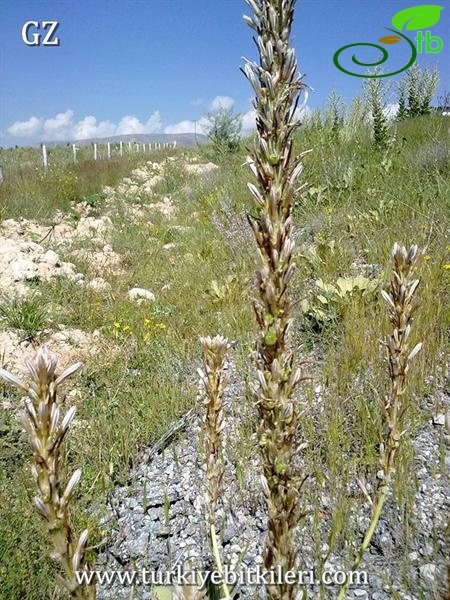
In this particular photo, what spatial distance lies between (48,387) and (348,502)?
187cm

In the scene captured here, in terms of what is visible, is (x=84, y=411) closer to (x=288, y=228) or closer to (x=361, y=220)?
(x=288, y=228)

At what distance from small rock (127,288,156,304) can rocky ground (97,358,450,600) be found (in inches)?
109

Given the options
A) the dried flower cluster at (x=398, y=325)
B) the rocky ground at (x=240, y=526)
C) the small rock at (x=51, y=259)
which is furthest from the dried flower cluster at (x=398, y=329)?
the small rock at (x=51, y=259)

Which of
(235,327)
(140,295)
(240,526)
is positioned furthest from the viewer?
(140,295)

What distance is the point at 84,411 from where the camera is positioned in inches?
129

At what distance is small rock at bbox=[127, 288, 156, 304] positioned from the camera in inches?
209

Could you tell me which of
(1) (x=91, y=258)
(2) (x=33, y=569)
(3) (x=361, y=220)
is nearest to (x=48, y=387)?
(2) (x=33, y=569)

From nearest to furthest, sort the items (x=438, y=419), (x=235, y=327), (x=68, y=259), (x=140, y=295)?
(x=438, y=419) < (x=235, y=327) < (x=140, y=295) < (x=68, y=259)

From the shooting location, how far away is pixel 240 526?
85.8 inches

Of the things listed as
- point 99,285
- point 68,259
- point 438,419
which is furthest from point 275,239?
point 68,259

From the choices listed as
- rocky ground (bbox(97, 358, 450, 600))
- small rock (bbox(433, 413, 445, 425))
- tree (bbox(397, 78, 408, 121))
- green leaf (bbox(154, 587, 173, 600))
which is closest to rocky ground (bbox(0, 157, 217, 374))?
rocky ground (bbox(97, 358, 450, 600))

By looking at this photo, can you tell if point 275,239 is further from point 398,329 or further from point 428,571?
point 428,571

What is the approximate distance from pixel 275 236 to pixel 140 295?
4.76 m

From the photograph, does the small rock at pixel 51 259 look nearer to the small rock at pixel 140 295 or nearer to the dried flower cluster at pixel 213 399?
the small rock at pixel 140 295
